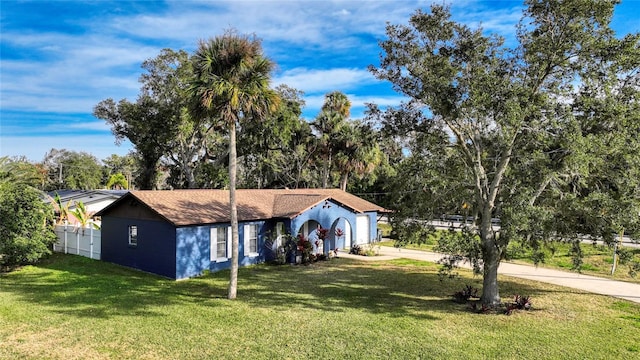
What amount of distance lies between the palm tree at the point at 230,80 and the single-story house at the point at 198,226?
4526 millimetres

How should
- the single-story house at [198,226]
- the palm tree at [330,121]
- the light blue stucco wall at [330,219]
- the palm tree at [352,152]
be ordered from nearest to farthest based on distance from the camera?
1. the single-story house at [198,226]
2. the light blue stucco wall at [330,219]
3. the palm tree at [352,152]
4. the palm tree at [330,121]

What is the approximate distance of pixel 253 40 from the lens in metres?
13.7

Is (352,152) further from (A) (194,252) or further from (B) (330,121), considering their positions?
(A) (194,252)

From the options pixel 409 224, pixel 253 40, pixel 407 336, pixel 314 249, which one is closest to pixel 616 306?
pixel 409 224

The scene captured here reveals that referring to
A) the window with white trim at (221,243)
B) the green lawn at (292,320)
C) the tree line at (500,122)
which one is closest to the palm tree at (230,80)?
the tree line at (500,122)

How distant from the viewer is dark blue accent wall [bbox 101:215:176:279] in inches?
683

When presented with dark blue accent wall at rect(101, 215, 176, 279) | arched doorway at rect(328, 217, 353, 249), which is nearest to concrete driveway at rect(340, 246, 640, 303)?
arched doorway at rect(328, 217, 353, 249)

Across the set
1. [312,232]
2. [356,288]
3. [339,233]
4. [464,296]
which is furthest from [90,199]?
[464,296]

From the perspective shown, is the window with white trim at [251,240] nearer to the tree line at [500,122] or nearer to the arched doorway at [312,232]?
the arched doorway at [312,232]

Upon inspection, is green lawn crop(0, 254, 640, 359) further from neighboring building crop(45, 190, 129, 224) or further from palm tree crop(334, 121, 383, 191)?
palm tree crop(334, 121, 383, 191)

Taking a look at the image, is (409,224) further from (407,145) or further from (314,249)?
(314,249)

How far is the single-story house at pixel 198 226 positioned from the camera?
17.5m

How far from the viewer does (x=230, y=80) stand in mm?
13539

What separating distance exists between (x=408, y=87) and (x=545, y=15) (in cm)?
437
